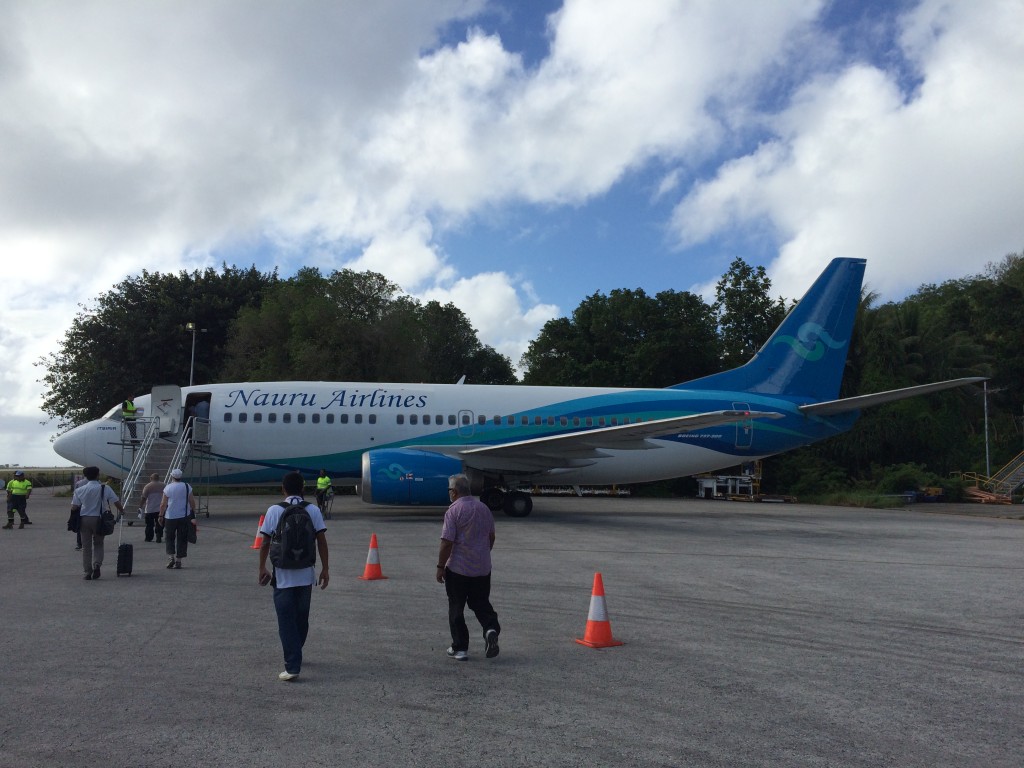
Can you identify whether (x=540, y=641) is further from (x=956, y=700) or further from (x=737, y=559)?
(x=737, y=559)

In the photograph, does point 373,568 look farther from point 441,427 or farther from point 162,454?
point 162,454

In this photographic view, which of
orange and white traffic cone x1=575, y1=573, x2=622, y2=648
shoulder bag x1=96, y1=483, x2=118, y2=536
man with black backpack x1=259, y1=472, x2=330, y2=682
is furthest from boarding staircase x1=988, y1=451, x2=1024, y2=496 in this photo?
man with black backpack x1=259, y1=472, x2=330, y2=682

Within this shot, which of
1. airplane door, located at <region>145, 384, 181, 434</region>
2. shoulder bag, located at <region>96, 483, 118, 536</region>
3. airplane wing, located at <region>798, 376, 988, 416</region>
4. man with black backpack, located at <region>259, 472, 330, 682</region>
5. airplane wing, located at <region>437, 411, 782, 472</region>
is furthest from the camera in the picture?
airplane door, located at <region>145, 384, 181, 434</region>

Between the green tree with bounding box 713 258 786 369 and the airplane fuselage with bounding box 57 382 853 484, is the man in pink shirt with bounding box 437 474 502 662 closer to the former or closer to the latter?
the airplane fuselage with bounding box 57 382 853 484

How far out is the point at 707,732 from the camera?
475 centimetres

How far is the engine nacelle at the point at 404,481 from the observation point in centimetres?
1791

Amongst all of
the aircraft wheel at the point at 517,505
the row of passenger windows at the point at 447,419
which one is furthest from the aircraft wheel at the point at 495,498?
the row of passenger windows at the point at 447,419

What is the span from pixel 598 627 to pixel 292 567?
2790mm

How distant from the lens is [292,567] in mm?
5754

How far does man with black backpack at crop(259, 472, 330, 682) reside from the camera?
5734mm

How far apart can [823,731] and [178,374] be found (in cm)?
4125

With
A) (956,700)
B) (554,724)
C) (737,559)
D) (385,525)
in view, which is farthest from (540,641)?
(385,525)

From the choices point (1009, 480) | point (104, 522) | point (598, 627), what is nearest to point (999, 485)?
point (1009, 480)

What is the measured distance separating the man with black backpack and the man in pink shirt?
3.61 feet
